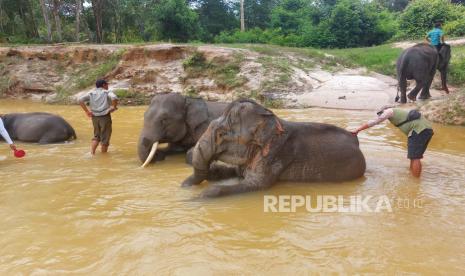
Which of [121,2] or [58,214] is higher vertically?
[121,2]

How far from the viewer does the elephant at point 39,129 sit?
8.61 m

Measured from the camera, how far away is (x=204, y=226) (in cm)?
421

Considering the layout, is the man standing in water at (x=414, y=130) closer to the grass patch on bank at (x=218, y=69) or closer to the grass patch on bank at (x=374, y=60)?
the grass patch on bank at (x=218, y=69)

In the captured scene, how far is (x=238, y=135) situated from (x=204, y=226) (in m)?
1.30

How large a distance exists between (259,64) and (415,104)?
641 centimetres

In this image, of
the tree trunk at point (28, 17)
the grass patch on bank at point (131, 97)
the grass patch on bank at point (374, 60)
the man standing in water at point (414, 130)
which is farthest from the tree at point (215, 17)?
the man standing in water at point (414, 130)

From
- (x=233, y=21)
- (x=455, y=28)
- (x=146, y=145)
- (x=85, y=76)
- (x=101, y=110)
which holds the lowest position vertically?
(x=146, y=145)

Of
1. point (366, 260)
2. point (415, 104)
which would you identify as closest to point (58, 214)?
point (366, 260)

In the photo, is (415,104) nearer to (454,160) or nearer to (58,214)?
(454,160)

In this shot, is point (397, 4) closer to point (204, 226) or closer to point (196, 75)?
point (196, 75)

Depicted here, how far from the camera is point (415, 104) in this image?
38.4 ft

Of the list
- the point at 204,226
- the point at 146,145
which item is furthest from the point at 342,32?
the point at 204,226

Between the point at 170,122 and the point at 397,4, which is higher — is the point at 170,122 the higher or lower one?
the lower one

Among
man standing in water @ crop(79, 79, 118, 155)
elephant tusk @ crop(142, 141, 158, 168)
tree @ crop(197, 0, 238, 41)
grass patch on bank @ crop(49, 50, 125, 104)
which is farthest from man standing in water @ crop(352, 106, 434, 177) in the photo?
tree @ crop(197, 0, 238, 41)
